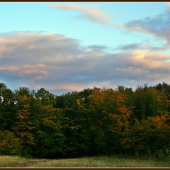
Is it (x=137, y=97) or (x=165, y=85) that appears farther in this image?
(x=165, y=85)

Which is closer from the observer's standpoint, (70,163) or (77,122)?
(70,163)

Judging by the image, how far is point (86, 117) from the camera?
5569 cm

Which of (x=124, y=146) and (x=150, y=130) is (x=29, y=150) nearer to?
(x=124, y=146)

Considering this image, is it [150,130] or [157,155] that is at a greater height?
[150,130]

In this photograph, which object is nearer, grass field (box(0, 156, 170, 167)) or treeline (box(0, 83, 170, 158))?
grass field (box(0, 156, 170, 167))

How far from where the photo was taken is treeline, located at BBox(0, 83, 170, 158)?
47375 millimetres

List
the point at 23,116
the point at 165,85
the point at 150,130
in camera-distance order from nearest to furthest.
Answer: the point at 150,130
the point at 23,116
the point at 165,85

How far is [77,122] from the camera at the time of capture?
54.4m

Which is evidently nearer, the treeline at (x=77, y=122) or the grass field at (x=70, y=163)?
the grass field at (x=70, y=163)

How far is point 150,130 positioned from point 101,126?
483 inches

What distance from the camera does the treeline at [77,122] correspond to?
47.4 metres

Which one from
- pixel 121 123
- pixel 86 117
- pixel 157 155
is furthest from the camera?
pixel 86 117

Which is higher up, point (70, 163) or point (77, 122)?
point (77, 122)

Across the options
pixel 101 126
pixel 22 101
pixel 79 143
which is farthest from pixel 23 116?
pixel 101 126
